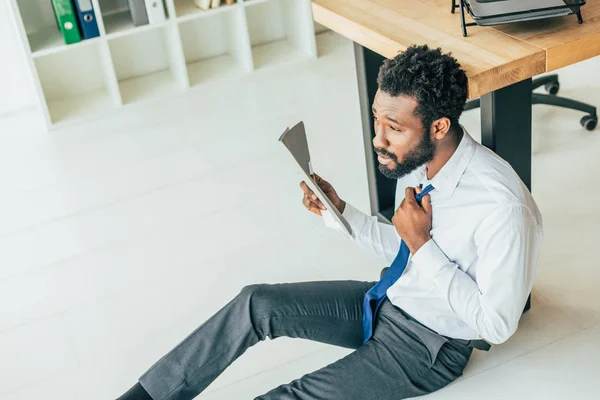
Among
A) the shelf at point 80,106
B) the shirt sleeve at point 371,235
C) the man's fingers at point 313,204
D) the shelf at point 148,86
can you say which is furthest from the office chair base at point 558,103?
the shelf at point 80,106

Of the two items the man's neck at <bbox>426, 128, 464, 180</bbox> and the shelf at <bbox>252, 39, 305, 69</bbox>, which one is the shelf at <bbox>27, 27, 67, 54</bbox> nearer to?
the shelf at <bbox>252, 39, 305, 69</bbox>

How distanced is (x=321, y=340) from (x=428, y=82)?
0.74m

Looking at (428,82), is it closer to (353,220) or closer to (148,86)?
(353,220)

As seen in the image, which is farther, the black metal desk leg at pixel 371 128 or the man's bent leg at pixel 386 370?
Result: the black metal desk leg at pixel 371 128

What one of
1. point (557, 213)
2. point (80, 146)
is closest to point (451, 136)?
point (557, 213)

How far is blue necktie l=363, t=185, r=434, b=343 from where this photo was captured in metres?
2.03

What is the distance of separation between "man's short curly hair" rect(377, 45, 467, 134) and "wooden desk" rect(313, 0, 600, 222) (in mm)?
64

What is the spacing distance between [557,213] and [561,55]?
1074 millimetres

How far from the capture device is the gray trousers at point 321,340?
1934mm

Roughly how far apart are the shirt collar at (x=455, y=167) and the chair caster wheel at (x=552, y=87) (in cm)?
197

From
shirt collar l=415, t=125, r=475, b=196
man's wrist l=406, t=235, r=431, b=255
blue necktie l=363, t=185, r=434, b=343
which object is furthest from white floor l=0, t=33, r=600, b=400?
shirt collar l=415, t=125, r=475, b=196

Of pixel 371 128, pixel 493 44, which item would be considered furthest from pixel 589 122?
pixel 493 44

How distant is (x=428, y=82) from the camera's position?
176 centimetres

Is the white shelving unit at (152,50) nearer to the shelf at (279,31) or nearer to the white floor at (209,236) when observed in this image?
the shelf at (279,31)
